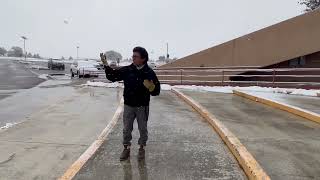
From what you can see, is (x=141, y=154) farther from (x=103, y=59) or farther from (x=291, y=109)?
(x=291, y=109)

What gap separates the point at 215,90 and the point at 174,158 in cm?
1368

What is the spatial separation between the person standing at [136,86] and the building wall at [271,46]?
18253 millimetres

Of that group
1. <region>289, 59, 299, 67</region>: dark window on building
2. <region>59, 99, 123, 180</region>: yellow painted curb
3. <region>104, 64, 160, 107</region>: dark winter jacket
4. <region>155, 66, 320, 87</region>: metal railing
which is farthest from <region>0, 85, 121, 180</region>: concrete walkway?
<region>289, 59, 299, 67</region>: dark window on building

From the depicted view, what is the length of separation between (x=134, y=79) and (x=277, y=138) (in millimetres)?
3211

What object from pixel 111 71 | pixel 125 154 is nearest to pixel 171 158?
pixel 125 154

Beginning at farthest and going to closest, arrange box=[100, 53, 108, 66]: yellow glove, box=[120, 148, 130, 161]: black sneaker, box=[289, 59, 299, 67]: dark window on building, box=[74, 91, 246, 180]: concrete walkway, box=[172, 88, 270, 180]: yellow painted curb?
box=[289, 59, 299, 67]: dark window on building < box=[120, 148, 130, 161]: black sneaker < box=[100, 53, 108, 66]: yellow glove < box=[74, 91, 246, 180]: concrete walkway < box=[172, 88, 270, 180]: yellow painted curb

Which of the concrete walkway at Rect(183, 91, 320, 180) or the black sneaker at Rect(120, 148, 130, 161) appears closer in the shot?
the concrete walkway at Rect(183, 91, 320, 180)

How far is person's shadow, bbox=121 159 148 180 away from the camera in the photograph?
6168 mm

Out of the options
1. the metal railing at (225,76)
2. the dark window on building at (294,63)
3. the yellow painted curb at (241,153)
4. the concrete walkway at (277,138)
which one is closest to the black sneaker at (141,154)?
the yellow painted curb at (241,153)

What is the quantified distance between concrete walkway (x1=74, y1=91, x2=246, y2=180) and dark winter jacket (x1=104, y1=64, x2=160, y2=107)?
2.96 feet

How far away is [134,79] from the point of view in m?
6.91

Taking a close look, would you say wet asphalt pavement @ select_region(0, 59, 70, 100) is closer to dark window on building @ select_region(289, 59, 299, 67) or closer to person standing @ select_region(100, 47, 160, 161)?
dark window on building @ select_region(289, 59, 299, 67)

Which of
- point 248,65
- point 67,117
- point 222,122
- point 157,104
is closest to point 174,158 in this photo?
point 222,122

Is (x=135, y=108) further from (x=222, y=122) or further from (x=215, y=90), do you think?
(x=215, y=90)
